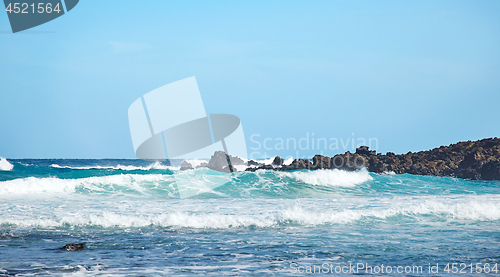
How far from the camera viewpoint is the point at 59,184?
14547 mm

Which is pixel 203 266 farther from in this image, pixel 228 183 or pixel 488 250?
pixel 228 183

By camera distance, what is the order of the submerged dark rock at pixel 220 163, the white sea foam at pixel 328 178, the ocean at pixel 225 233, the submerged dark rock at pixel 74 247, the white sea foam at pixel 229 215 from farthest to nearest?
1. the submerged dark rock at pixel 220 163
2. the white sea foam at pixel 328 178
3. the white sea foam at pixel 229 215
4. the submerged dark rock at pixel 74 247
5. the ocean at pixel 225 233

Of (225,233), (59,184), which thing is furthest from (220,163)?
(225,233)

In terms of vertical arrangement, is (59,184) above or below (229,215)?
above

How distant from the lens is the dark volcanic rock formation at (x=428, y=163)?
71.2ft

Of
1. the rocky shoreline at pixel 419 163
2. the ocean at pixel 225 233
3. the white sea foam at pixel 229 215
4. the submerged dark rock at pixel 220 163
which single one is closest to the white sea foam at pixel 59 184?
the ocean at pixel 225 233

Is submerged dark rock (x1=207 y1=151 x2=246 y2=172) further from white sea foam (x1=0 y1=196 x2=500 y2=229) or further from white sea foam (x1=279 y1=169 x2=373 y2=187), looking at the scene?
white sea foam (x1=0 y1=196 x2=500 y2=229)

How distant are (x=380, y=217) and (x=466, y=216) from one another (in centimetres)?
259

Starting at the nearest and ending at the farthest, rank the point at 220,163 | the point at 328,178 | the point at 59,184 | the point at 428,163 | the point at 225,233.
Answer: the point at 225,233 < the point at 59,184 < the point at 328,178 < the point at 428,163 < the point at 220,163

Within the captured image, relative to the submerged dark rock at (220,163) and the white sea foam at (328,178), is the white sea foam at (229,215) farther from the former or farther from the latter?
the submerged dark rock at (220,163)

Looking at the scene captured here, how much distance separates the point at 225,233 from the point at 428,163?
20.0 m

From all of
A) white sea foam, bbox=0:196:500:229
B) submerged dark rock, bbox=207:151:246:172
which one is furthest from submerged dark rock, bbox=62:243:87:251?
submerged dark rock, bbox=207:151:246:172

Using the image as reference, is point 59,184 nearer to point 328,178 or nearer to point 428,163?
point 328,178

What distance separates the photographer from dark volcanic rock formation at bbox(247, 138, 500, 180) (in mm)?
21703
